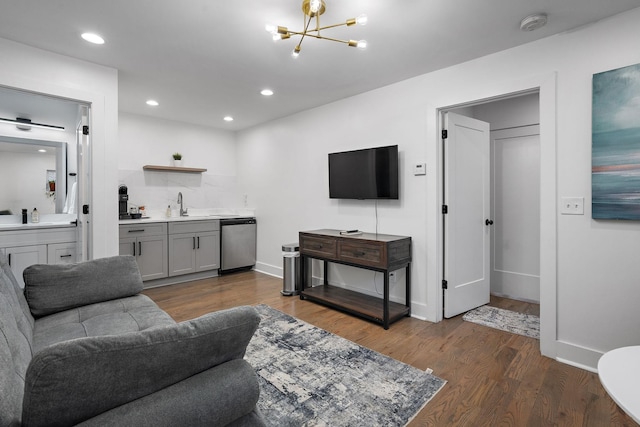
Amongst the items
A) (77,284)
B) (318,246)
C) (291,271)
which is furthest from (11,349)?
(291,271)

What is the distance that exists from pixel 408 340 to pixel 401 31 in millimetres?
2554

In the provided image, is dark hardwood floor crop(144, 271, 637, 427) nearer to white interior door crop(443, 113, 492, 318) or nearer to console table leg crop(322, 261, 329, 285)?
white interior door crop(443, 113, 492, 318)

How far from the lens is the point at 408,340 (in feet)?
9.23

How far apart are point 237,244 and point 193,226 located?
797mm

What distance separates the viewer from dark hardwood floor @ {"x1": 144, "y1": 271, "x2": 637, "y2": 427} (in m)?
1.83

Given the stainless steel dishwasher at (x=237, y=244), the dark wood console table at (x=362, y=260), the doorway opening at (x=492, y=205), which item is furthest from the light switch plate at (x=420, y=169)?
the stainless steel dishwasher at (x=237, y=244)

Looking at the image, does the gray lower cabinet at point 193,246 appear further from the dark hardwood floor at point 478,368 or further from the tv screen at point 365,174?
the tv screen at point 365,174

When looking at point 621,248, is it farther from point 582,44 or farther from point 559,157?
point 582,44

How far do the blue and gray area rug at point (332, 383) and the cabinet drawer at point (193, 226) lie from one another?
8.29ft

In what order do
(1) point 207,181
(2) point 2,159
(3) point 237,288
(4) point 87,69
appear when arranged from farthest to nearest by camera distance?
(1) point 207,181
(3) point 237,288
(2) point 2,159
(4) point 87,69

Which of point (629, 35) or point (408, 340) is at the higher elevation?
point (629, 35)

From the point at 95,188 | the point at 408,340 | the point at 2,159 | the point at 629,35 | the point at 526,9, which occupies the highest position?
the point at 526,9

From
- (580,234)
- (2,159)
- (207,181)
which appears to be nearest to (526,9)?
(580,234)

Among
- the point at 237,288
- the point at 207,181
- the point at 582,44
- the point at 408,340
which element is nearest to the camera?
the point at 582,44
